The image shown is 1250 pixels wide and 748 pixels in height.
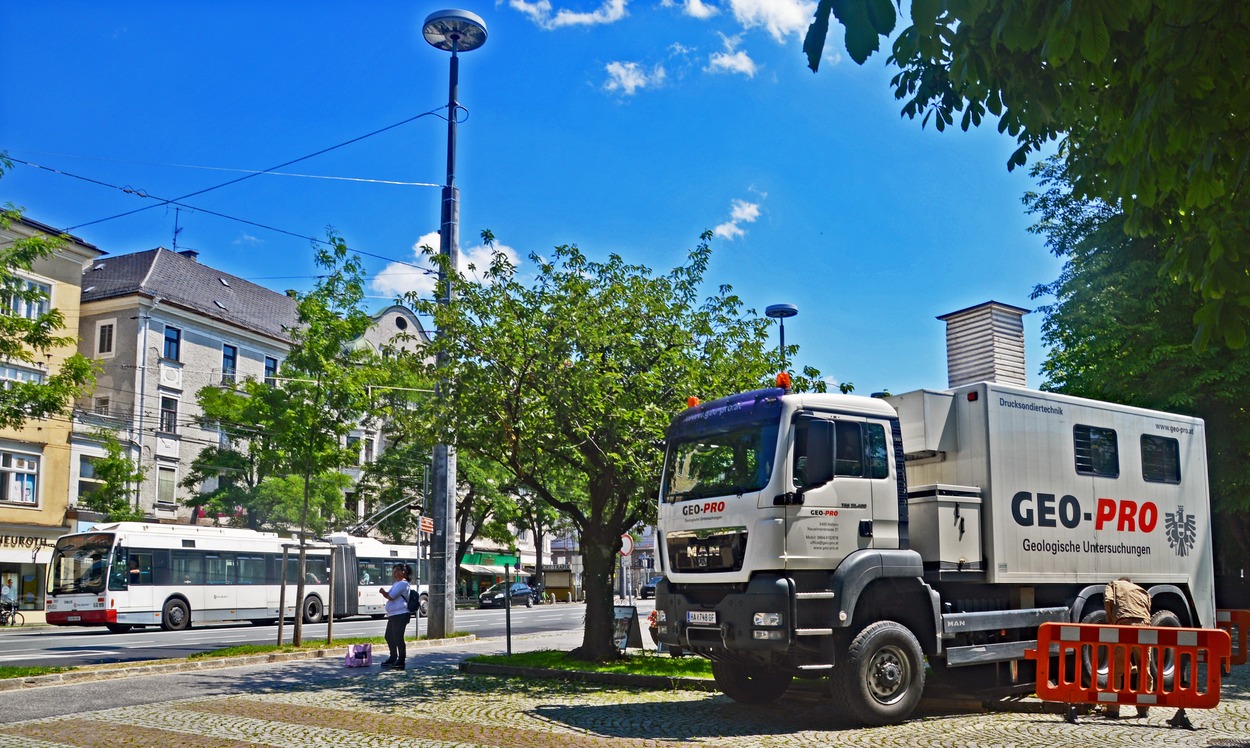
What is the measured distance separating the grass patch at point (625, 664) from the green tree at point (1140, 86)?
911cm

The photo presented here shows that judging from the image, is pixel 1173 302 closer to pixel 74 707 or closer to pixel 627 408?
pixel 627 408

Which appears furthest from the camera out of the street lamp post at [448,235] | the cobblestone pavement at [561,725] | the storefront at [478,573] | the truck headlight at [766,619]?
the storefront at [478,573]

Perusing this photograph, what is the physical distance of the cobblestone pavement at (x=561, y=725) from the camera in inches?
387

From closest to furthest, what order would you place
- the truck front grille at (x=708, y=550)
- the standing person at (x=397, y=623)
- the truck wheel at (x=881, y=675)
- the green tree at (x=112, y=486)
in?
the truck wheel at (x=881, y=675) < the truck front grille at (x=708, y=550) < the standing person at (x=397, y=623) < the green tree at (x=112, y=486)

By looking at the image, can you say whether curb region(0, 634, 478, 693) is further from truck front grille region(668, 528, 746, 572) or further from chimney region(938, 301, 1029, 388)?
chimney region(938, 301, 1029, 388)

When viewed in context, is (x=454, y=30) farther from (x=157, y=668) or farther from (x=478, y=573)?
(x=478, y=573)

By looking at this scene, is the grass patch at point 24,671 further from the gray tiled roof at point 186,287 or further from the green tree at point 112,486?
the gray tiled roof at point 186,287

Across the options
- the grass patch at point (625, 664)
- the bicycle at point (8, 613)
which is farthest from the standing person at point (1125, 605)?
the bicycle at point (8, 613)

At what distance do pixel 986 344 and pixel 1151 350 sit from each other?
26.7 ft

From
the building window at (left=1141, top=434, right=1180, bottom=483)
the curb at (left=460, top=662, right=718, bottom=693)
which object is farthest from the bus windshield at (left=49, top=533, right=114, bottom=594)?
the building window at (left=1141, top=434, right=1180, bottom=483)

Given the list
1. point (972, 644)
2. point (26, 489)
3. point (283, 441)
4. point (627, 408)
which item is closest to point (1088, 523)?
point (972, 644)

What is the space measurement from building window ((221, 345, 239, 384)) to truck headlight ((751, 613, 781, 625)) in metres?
48.7

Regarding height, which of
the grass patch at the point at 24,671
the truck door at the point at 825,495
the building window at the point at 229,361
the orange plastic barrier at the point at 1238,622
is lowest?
the grass patch at the point at 24,671

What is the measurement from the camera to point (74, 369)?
17375mm
